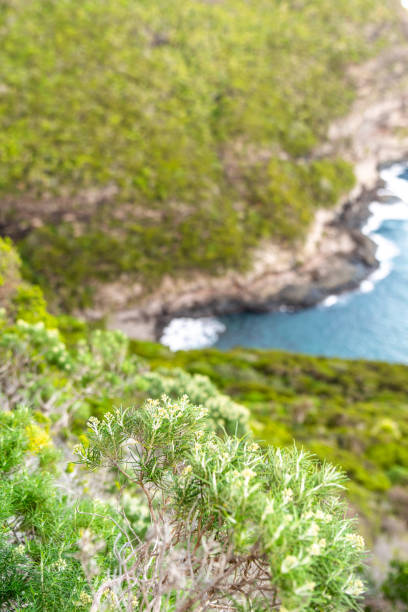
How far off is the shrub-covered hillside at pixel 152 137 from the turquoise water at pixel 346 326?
10.2 m

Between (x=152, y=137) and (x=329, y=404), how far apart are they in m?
46.0

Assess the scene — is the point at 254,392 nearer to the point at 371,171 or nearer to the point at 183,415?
the point at 183,415

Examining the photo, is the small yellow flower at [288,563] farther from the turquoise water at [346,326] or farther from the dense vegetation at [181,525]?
the turquoise water at [346,326]

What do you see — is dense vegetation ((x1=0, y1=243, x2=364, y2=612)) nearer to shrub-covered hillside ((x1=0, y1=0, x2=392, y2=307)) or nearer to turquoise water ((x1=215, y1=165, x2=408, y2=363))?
shrub-covered hillside ((x1=0, y1=0, x2=392, y2=307))

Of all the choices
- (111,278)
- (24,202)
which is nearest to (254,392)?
(111,278)

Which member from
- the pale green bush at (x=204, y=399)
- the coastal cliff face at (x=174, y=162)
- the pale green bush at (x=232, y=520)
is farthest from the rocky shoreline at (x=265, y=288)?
the pale green bush at (x=232, y=520)

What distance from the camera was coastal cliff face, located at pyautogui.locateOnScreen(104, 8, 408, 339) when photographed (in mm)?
55625

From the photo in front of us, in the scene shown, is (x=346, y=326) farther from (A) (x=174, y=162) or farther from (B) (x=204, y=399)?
(B) (x=204, y=399)

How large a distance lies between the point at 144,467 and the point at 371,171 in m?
88.9

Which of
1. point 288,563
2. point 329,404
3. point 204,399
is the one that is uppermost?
point 288,563

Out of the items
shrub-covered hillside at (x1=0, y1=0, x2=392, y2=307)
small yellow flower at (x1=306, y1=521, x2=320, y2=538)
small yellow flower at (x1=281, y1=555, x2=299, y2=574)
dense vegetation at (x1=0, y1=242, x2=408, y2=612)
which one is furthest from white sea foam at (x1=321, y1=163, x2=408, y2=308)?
small yellow flower at (x1=281, y1=555, x2=299, y2=574)

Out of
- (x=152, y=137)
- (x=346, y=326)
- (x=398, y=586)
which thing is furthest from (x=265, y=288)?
(x=398, y=586)

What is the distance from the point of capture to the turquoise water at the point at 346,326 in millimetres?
53125

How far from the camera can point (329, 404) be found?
40.5 metres
